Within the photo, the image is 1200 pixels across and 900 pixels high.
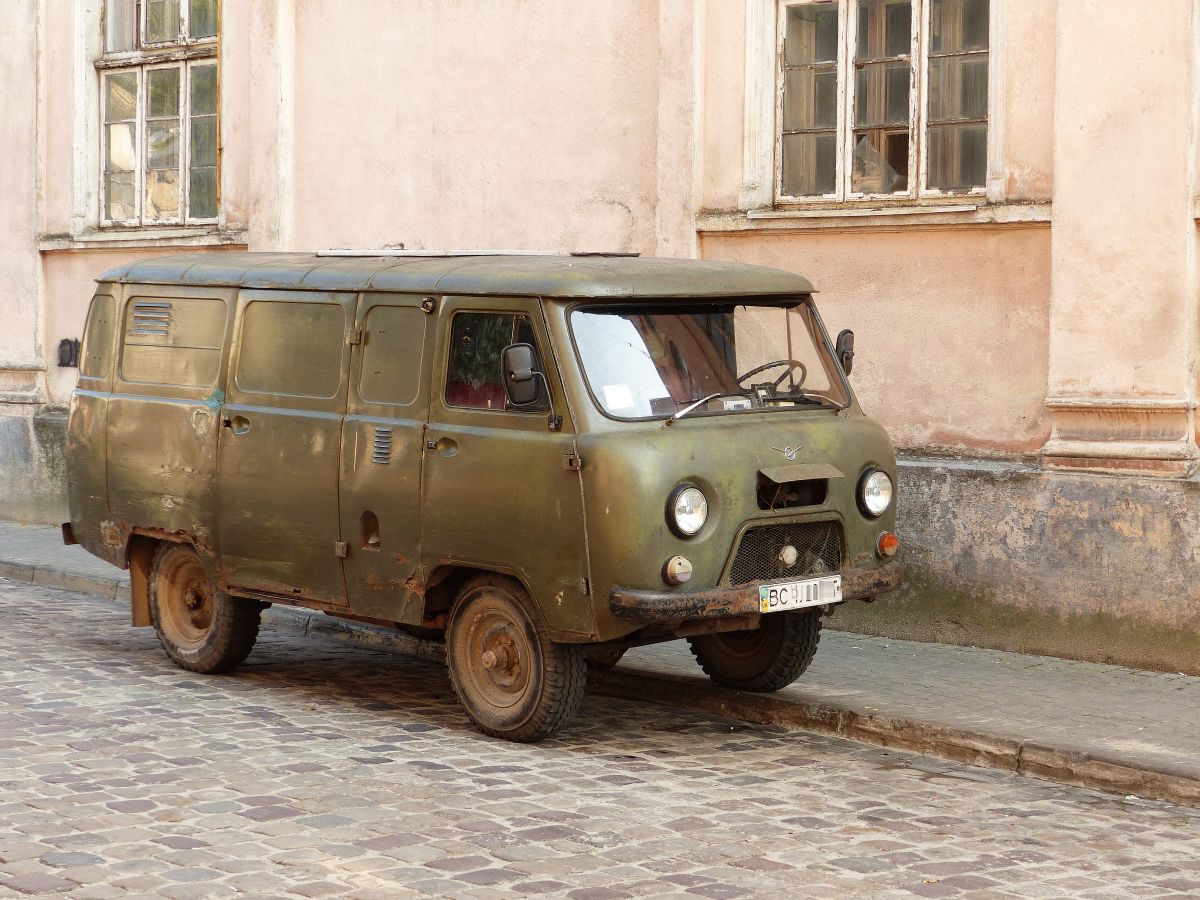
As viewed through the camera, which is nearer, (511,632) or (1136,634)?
(511,632)

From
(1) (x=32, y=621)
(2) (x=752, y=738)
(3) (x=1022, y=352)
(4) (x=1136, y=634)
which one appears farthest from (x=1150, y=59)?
(1) (x=32, y=621)

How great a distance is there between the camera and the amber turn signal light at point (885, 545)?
825 centimetres

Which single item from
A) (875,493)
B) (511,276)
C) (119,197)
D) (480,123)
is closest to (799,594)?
(875,493)

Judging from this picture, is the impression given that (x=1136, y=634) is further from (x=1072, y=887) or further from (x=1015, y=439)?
(x=1072, y=887)

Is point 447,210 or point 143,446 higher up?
point 447,210

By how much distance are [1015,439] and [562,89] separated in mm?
4347

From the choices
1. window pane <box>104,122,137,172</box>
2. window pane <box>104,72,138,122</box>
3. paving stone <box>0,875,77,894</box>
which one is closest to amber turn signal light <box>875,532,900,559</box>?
paving stone <box>0,875,77,894</box>

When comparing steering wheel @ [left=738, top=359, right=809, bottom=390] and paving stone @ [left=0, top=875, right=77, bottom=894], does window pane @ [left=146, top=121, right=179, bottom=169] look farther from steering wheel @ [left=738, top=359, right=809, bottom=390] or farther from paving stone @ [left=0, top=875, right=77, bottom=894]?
paving stone @ [left=0, top=875, right=77, bottom=894]

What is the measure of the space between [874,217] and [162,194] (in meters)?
7.60

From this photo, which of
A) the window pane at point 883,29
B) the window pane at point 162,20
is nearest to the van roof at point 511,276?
the window pane at point 883,29

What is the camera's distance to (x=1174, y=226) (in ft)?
31.1

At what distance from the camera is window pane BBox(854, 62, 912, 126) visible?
1094 cm

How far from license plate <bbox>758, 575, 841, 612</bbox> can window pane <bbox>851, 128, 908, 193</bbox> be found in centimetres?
380

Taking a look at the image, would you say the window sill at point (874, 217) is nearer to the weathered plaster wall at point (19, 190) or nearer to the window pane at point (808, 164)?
the window pane at point (808, 164)
